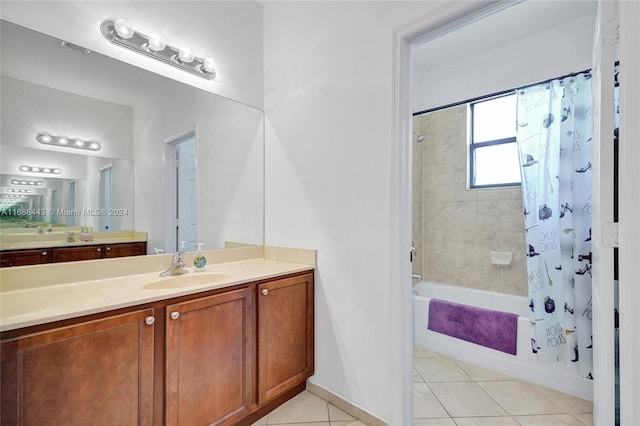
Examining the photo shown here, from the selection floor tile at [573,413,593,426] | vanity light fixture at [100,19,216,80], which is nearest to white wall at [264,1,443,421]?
vanity light fixture at [100,19,216,80]

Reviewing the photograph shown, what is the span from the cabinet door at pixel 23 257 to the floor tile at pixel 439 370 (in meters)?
2.45

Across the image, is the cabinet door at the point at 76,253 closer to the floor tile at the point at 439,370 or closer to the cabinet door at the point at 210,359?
the cabinet door at the point at 210,359

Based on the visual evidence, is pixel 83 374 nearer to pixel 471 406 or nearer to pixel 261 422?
pixel 261 422

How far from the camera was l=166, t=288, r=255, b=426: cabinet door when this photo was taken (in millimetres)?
1263

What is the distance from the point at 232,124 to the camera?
216cm

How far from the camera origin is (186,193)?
6.42ft

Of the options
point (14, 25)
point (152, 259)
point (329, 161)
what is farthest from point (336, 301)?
point (14, 25)

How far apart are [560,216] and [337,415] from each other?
2.03m

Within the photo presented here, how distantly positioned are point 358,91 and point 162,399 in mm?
1845

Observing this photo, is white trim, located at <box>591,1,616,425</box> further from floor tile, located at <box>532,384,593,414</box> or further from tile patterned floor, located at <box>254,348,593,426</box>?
floor tile, located at <box>532,384,593,414</box>

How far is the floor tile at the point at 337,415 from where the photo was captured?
1675 mm

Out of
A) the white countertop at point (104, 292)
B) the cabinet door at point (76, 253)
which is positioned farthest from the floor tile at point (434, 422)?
the cabinet door at point (76, 253)

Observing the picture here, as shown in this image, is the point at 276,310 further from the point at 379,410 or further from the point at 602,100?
the point at 602,100

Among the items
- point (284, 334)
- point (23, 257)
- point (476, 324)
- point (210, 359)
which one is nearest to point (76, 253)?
point (23, 257)
